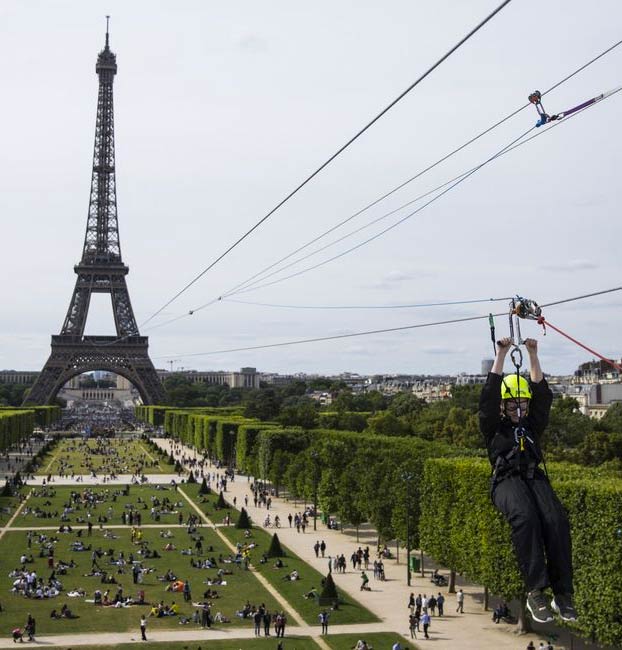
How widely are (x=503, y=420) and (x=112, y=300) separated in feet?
Result: 548

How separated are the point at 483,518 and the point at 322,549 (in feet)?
58.3

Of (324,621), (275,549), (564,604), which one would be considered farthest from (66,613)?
(564,604)

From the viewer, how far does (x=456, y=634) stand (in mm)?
38000

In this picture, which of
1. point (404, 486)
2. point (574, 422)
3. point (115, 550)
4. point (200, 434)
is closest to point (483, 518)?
point (404, 486)

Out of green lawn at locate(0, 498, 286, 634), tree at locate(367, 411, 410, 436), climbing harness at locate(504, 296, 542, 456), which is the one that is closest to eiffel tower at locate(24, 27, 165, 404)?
tree at locate(367, 411, 410, 436)

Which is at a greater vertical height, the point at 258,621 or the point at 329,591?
the point at 329,591

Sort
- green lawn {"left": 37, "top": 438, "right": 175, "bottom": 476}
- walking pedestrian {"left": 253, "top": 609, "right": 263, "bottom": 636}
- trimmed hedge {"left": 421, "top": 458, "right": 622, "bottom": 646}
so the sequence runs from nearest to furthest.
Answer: trimmed hedge {"left": 421, "top": 458, "right": 622, "bottom": 646} < walking pedestrian {"left": 253, "top": 609, "right": 263, "bottom": 636} < green lawn {"left": 37, "top": 438, "right": 175, "bottom": 476}

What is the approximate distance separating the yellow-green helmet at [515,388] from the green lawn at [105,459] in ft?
307

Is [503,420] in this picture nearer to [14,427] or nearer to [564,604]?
[564,604]

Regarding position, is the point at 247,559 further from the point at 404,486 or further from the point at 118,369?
the point at 118,369

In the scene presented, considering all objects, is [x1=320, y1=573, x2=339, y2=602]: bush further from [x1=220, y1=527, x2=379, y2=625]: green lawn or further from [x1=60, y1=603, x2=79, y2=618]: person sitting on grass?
[x1=60, y1=603, x2=79, y2=618]: person sitting on grass

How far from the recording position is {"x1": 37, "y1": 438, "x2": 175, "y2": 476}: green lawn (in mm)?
105250

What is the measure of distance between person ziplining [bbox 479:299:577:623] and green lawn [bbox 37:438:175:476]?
3679 inches

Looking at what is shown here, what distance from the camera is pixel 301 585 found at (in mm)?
46688
